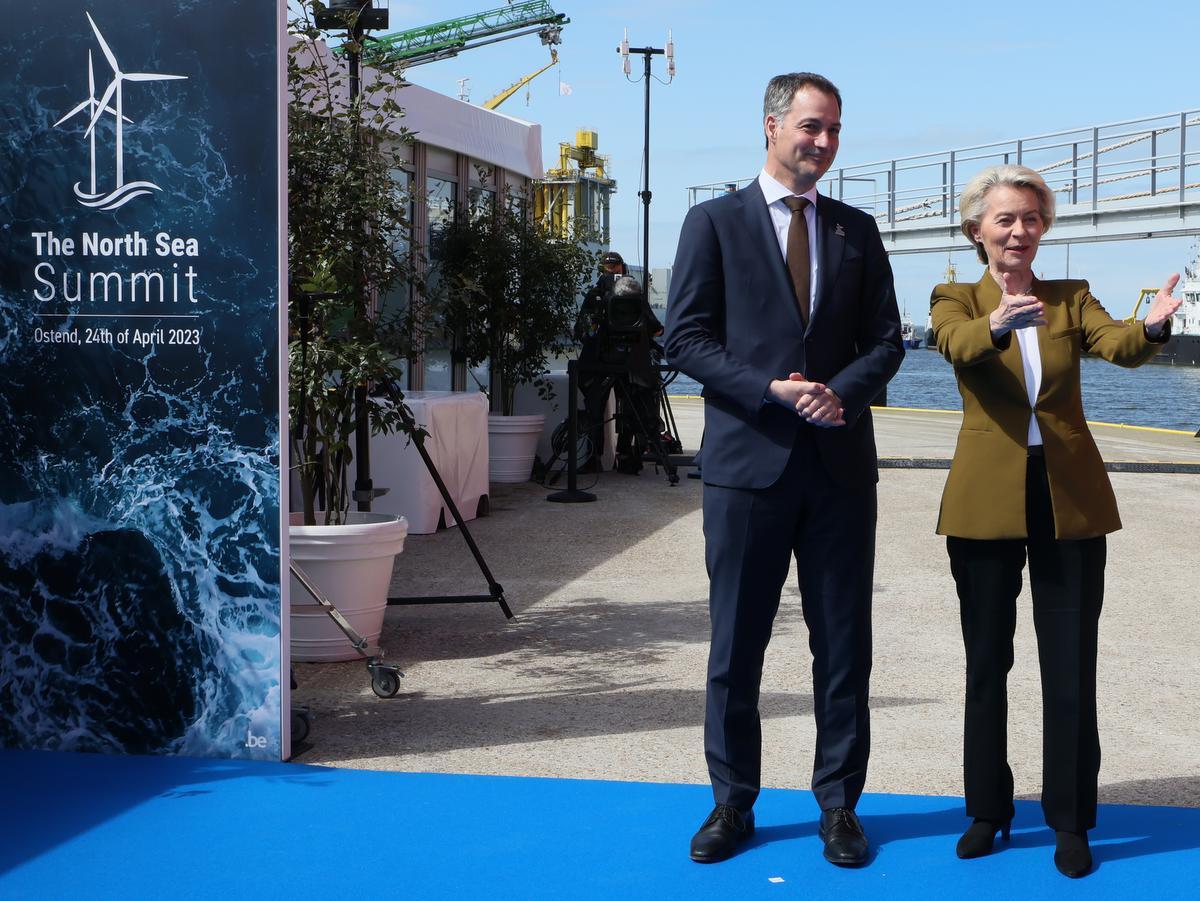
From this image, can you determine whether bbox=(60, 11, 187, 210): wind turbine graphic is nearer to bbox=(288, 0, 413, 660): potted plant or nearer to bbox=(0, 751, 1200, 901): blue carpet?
bbox=(288, 0, 413, 660): potted plant

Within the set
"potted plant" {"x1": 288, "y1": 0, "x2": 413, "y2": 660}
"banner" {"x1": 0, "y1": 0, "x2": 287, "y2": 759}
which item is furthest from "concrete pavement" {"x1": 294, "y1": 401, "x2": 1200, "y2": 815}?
"banner" {"x1": 0, "y1": 0, "x2": 287, "y2": 759}

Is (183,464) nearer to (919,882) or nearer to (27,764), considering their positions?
(27,764)

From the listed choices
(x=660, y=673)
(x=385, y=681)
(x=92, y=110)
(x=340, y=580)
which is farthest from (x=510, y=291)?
(x=92, y=110)

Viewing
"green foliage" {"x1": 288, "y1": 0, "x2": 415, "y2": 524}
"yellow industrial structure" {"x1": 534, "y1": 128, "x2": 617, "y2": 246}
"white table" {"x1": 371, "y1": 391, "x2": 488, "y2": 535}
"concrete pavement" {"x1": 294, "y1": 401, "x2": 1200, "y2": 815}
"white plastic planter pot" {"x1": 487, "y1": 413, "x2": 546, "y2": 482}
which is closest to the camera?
"concrete pavement" {"x1": 294, "y1": 401, "x2": 1200, "y2": 815}

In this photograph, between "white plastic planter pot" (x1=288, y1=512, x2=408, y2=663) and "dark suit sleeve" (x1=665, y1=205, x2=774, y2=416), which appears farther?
"white plastic planter pot" (x1=288, y1=512, x2=408, y2=663)

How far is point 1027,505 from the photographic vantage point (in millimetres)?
3160

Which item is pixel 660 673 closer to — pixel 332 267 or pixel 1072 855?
pixel 332 267


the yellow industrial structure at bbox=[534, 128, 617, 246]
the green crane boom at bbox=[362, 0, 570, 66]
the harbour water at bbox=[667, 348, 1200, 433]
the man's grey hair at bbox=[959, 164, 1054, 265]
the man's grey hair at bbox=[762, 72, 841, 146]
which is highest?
the green crane boom at bbox=[362, 0, 570, 66]

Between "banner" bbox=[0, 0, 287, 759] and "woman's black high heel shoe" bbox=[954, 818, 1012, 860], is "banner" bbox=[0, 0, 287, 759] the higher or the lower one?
the higher one

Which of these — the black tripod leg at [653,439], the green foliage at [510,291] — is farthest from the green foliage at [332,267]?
the black tripod leg at [653,439]

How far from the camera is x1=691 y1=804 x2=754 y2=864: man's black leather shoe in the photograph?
3182mm

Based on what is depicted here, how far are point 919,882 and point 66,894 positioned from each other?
5.91ft

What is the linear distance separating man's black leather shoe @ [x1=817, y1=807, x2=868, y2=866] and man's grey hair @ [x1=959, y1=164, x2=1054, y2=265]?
1345mm

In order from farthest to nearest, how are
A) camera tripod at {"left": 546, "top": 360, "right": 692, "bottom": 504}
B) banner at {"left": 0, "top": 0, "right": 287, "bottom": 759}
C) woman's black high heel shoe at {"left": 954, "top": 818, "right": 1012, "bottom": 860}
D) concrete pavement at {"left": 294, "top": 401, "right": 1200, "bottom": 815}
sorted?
1. camera tripod at {"left": 546, "top": 360, "right": 692, "bottom": 504}
2. concrete pavement at {"left": 294, "top": 401, "right": 1200, "bottom": 815}
3. banner at {"left": 0, "top": 0, "right": 287, "bottom": 759}
4. woman's black high heel shoe at {"left": 954, "top": 818, "right": 1012, "bottom": 860}
